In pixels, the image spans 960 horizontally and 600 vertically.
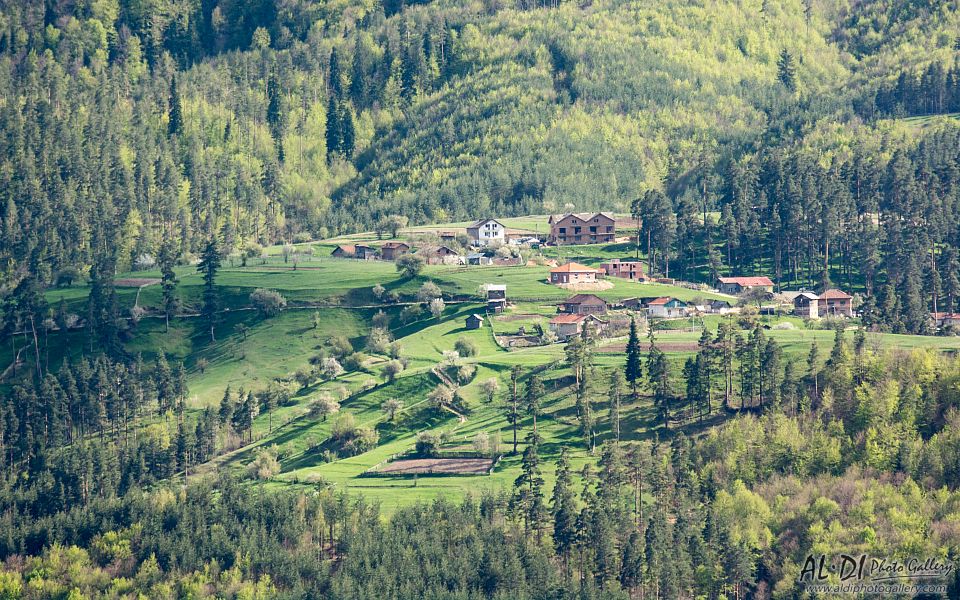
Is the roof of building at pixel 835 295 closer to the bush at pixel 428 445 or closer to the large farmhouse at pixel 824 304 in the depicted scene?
the large farmhouse at pixel 824 304

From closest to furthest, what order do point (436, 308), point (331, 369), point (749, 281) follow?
point (331, 369)
point (436, 308)
point (749, 281)

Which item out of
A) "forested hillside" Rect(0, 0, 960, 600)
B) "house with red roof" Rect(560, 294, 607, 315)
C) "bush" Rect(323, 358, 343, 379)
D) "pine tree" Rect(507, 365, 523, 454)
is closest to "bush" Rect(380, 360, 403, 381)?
"forested hillside" Rect(0, 0, 960, 600)

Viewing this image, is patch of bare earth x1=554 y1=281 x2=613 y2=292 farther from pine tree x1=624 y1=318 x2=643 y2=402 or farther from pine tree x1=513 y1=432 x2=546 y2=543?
pine tree x1=513 y1=432 x2=546 y2=543

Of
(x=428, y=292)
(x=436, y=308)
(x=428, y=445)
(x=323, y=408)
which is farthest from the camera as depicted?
(x=428, y=292)

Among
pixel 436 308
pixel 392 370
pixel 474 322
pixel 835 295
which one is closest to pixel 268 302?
pixel 436 308

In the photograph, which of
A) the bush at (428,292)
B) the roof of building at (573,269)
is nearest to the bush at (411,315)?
the bush at (428,292)

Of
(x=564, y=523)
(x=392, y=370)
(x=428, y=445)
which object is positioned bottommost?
(x=564, y=523)

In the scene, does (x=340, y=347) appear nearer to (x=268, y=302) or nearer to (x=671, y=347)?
(x=268, y=302)
